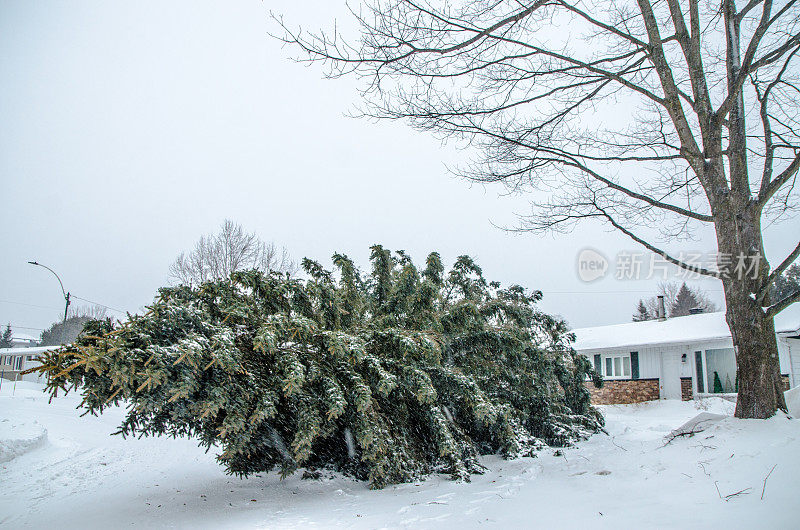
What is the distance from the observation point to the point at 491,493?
3820 millimetres

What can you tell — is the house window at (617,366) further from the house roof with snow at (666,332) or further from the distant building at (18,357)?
the distant building at (18,357)

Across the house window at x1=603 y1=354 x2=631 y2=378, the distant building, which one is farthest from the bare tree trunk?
the distant building

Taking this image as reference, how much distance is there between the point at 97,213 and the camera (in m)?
29.9

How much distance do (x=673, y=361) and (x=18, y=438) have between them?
17.3m

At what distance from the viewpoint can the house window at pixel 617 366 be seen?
1647 centimetres

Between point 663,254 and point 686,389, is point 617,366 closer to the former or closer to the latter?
point 686,389

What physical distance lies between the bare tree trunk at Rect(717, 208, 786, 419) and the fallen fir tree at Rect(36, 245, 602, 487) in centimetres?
236

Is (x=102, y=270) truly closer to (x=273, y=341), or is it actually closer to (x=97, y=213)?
(x=97, y=213)

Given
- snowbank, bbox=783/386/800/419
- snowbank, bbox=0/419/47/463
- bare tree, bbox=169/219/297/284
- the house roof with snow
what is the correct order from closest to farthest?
1. snowbank, bbox=783/386/800/419
2. snowbank, bbox=0/419/47/463
3. the house roof with snow
4. bare tree, bbox=169/219/297/284

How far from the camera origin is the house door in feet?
48.1

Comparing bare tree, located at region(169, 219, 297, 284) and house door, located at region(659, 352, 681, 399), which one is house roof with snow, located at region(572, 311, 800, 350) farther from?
bare tree, located at region(169, 219, 297, 284)

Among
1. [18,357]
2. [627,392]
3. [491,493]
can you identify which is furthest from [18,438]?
[18,357]

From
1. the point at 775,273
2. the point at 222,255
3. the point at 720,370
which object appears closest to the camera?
the point at 775,273

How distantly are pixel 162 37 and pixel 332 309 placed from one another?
45.1 metres
